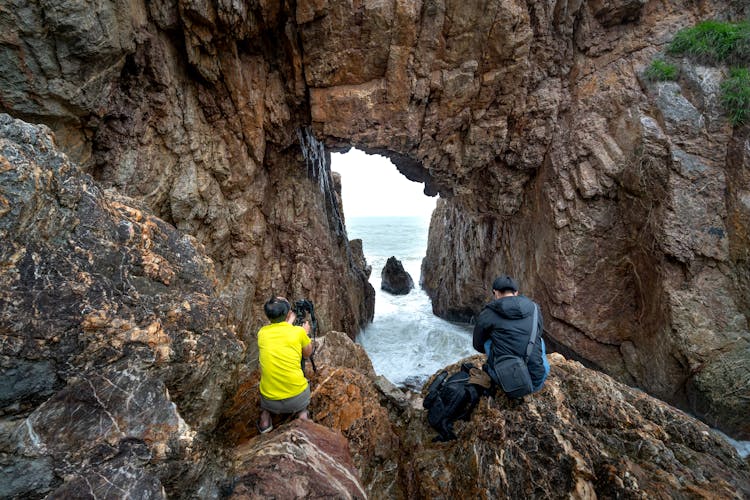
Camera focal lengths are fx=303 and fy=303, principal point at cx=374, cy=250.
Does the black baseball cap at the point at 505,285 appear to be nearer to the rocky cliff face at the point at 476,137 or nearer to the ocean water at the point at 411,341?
the rocky cliff face at the point at 476,137

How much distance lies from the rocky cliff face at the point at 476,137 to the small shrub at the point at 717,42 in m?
0.39

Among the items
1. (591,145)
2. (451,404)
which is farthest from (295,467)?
(591,145)

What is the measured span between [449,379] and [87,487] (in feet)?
12.4

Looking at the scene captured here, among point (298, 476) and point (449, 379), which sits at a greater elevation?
point (298, 476)

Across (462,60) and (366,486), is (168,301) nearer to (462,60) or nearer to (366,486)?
(366,486)

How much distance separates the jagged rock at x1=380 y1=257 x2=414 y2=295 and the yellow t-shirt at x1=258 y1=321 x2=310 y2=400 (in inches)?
→ 733

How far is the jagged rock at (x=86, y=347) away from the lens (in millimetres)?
1804

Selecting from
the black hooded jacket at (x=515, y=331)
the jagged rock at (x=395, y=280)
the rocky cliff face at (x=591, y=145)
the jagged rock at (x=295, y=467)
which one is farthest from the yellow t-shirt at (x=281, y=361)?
the jagged rock at (x=395, y=280)

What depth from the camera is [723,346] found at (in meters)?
6.45

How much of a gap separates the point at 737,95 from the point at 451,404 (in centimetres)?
948

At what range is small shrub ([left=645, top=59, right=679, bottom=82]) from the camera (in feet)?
24.6

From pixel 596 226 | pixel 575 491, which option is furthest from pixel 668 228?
pixel 575 491

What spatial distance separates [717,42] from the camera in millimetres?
7211

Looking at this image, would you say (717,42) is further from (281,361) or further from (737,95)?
(281,361)
